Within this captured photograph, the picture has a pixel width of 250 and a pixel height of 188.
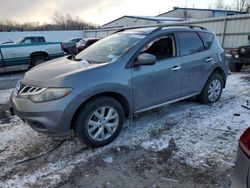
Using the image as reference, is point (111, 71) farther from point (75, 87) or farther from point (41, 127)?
point (41, 127)

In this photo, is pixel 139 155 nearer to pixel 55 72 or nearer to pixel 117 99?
pixel 117 99

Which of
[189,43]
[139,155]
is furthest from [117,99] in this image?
[189,43]

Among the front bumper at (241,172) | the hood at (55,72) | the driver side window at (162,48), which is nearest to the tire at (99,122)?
the hood at (55,72)

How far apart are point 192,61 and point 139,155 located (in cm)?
217

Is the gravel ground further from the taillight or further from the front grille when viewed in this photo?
the taillight

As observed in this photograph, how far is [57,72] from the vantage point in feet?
11.5

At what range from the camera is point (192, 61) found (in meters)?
4.67

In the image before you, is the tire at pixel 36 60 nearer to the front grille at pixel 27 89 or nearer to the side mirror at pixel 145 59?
the front grille at pixel 27 89

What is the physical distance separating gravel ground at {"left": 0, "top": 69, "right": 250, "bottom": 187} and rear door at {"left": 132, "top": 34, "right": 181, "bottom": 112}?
50 cm

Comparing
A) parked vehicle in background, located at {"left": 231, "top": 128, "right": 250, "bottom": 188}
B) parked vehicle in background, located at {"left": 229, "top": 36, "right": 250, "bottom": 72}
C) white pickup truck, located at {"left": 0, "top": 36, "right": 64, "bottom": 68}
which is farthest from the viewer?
white pickup truck, located at {"left": 0, "top": 36, "right": 64, "bottom": 68}

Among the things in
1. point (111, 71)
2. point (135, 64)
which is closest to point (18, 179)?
point (111, 71)

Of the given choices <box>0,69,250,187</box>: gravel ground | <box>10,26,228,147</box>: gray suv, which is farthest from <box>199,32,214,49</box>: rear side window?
<box>0,69,250,187</box>: gravel ground

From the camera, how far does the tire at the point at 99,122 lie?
340 cm

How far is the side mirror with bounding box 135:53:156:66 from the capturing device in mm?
3775
